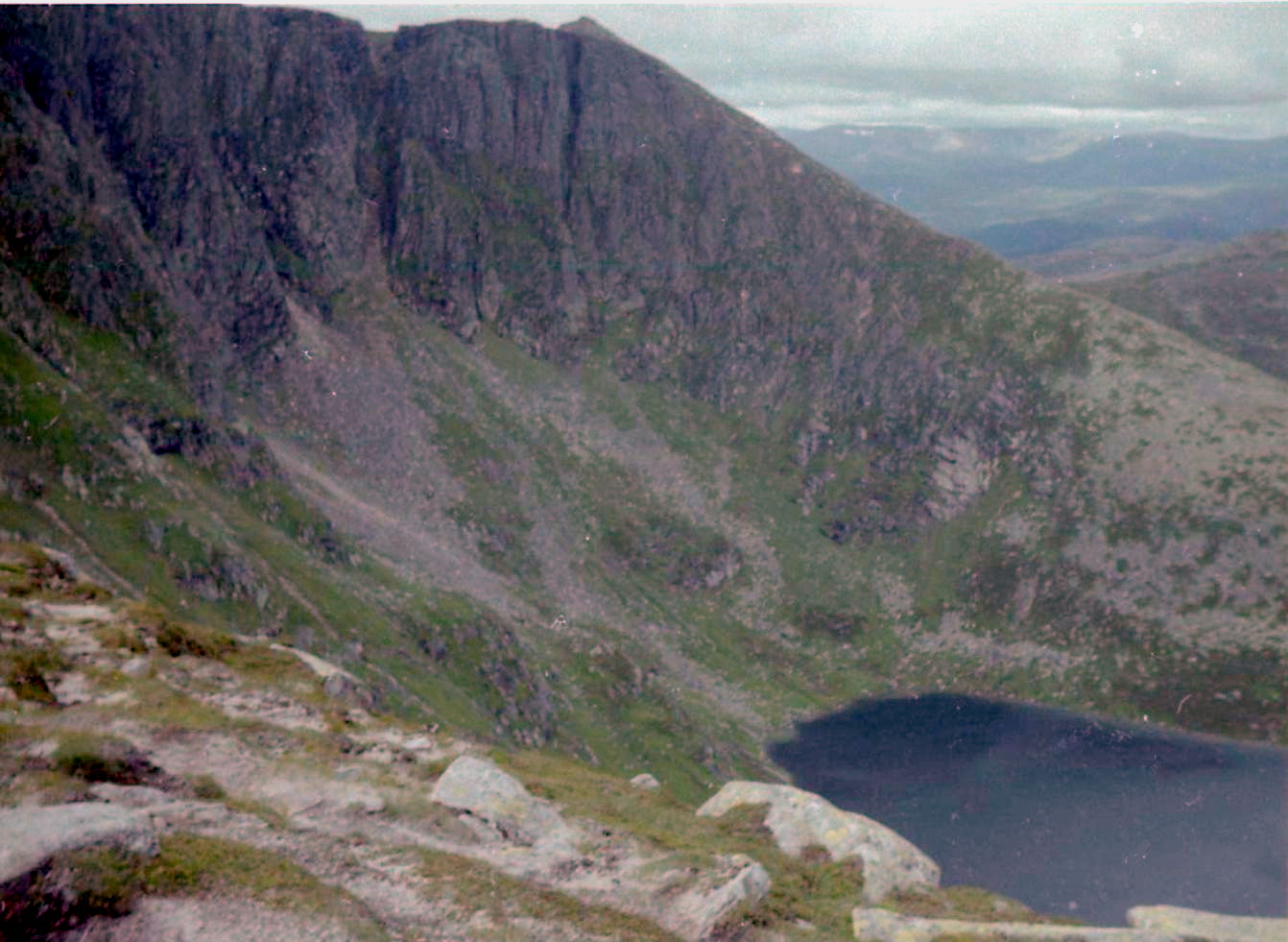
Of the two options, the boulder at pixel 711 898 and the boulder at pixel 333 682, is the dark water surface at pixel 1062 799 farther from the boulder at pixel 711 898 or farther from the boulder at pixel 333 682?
the boulder at pixel 711 898

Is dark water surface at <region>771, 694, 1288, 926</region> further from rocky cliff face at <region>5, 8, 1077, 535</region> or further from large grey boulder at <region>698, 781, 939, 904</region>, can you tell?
large grey boulder at <region>698, 781, 939, 904</region>

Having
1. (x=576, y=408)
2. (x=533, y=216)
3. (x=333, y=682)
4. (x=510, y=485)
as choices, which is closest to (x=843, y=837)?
(x=333, y=682)

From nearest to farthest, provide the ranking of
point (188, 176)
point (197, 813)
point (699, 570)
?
point (197, 813) → point (188, 176) → point (699, 570)

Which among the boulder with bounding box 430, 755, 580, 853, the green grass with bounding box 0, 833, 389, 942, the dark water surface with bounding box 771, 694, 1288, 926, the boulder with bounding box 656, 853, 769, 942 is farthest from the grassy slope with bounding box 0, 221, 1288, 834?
the green grass with bounding box 0, 833, 389, 942

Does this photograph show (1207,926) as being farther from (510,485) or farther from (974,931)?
(510,485)

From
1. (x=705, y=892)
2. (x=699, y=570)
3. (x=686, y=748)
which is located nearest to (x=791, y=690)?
(x=699, y=570)

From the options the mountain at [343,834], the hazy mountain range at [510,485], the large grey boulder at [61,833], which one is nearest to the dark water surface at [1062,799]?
the hazy mountain range at [510,485]

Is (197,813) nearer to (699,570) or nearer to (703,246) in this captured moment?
(699,570)
